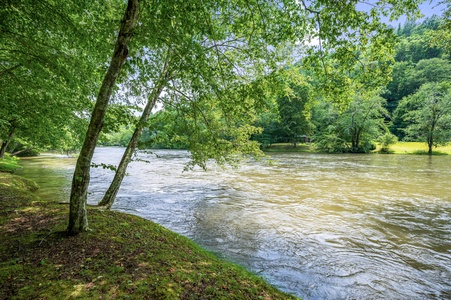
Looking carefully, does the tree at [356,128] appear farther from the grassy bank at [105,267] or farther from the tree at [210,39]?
the grassy bank at [105,267]

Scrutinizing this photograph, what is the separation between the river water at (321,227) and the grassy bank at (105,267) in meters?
2.03

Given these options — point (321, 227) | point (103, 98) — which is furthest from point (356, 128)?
point (103, 98)

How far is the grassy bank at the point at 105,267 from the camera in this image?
317 centimetres

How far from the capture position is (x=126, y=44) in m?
4.05

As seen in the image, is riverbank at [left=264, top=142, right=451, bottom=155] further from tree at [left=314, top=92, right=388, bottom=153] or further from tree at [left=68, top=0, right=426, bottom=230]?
tree at [left=68, top=0, right=426, bottom=230]

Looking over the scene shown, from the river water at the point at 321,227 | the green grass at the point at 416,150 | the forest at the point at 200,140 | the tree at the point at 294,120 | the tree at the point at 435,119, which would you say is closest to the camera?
the forest at the point at 200,140

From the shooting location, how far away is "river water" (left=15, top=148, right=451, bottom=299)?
5535mm

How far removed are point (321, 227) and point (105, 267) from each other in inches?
290

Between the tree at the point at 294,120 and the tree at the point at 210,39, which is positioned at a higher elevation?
the tree at the point at 294,120

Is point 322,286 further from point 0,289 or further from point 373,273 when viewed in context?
point 0,289

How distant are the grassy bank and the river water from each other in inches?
79.9

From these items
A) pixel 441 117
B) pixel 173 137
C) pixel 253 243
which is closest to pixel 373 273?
pixel 253 243

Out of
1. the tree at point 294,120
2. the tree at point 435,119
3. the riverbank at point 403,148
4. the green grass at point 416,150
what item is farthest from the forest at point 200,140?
the tree at point 294,120

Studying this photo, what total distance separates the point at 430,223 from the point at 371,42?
321 inches
